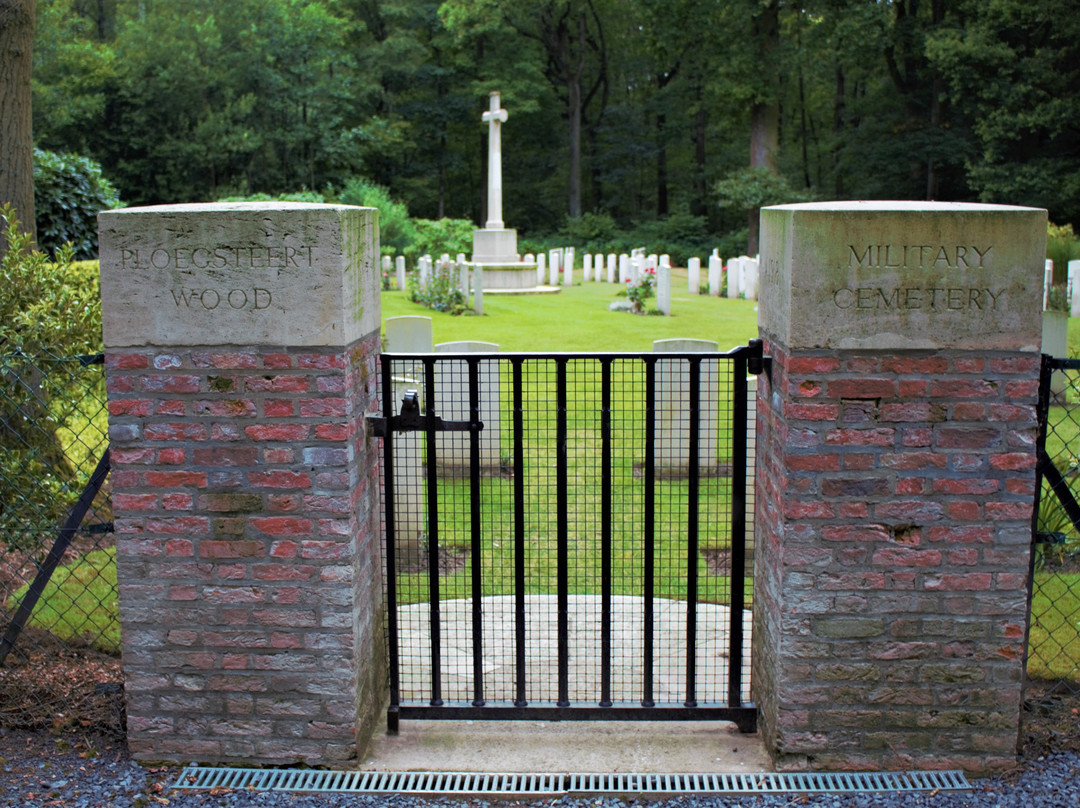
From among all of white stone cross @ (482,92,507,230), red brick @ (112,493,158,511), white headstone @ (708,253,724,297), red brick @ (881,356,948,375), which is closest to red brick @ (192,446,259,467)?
red brick @ (112,493,158,511)

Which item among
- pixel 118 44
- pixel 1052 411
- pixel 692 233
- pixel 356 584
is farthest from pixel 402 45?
pixel 356 584

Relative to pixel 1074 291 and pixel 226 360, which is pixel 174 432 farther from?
pixel 1074 291

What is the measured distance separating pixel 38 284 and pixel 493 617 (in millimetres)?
3045

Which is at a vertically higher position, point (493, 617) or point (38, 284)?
point (38, 284)

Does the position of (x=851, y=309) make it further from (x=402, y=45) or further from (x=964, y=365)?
(x=402, y=45)

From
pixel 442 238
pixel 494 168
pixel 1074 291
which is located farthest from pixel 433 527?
pixel 442 238

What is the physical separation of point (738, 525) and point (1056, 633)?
76.5 inches

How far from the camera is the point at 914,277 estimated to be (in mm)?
3166

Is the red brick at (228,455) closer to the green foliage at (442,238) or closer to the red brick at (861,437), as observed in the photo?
the red brick at (861,437)

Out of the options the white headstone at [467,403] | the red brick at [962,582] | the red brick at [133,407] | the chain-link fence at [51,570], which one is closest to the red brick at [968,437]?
the red brick at [962,582]

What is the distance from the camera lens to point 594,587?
5.43 metres

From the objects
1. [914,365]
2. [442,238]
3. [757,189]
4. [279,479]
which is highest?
[757,189]

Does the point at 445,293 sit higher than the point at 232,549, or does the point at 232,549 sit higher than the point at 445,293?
the point at 445,293

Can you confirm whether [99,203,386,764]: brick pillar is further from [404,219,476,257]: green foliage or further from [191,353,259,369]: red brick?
[404,219,476,257]: green foliage
